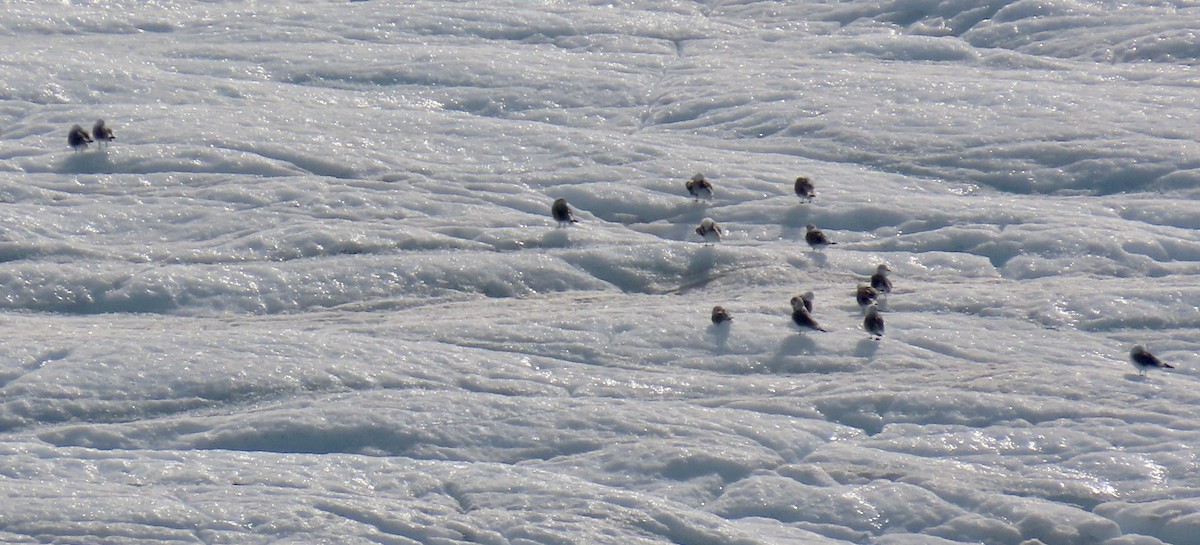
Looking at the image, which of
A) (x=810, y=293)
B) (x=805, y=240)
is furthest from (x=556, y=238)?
(x=810, y=293)

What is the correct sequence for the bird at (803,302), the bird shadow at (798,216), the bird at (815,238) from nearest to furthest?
the bird at (803,302) < the bird at (815,238) < the bird shadow at (798,216)

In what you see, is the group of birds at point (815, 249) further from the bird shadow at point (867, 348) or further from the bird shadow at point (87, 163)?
the bird shadow at point (87, 163)

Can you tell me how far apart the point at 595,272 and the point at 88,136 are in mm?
5937

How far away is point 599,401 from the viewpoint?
10.5 m

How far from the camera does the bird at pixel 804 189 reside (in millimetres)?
14203

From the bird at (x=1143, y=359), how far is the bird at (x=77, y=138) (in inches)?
416

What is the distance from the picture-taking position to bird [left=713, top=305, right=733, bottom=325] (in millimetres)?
11625

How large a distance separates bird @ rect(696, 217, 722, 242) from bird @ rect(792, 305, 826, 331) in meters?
1.86

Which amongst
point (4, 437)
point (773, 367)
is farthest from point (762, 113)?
point (4, 437)

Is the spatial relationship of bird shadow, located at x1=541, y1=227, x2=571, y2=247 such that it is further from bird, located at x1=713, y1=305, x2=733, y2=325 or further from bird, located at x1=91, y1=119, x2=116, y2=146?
bird, located at x1=91, y1=119, x2=116, y2=146

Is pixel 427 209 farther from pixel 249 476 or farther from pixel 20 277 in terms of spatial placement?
pixel 249 476

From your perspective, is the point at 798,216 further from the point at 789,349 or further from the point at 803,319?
the point at 789,349

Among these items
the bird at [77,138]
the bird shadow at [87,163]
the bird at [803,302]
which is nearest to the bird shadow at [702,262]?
the bird at [803,302]

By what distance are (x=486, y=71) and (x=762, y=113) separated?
3544 mm
